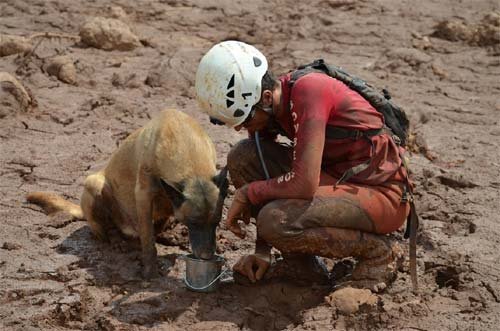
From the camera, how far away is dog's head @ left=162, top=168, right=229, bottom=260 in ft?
19.3

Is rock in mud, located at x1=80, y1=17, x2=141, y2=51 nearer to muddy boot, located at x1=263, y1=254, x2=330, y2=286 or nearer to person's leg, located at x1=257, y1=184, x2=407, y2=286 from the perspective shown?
muddy boot, located at x1=263, y1=254, x2=330, y2=286

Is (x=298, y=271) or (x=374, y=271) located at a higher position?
(x=374, y=271)

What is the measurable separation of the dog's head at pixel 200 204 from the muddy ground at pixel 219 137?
375 mm

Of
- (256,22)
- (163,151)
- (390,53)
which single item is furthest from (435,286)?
(256,22)

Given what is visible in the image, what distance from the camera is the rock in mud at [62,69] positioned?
9.77 m

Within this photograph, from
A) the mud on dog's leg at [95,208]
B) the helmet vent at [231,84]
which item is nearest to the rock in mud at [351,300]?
the helmet vent at [231,84]

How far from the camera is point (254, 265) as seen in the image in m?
5.69

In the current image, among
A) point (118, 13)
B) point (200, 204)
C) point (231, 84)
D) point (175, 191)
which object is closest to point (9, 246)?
point (175, 191)

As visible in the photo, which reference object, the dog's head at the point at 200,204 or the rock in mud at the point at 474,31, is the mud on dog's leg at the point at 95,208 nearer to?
A: the dog's head at the point at 200,204

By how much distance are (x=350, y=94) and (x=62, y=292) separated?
2335mm

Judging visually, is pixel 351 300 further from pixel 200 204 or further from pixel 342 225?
pixel 200 204

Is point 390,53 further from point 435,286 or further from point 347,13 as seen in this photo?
point 435,286

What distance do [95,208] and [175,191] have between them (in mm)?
1137

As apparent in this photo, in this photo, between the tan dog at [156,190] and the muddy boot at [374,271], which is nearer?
the muddy boot at [374,271]
